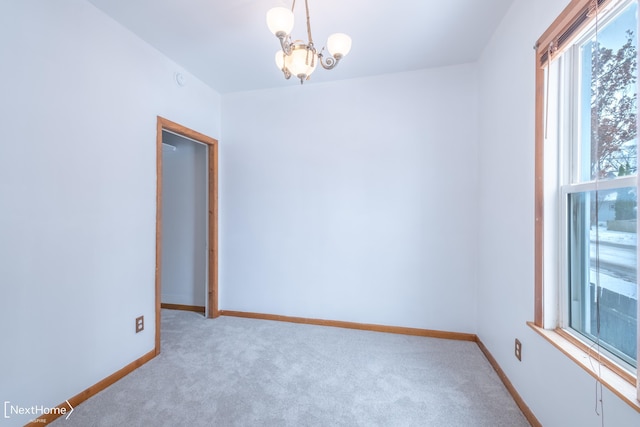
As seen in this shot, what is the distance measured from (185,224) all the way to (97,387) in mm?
1998

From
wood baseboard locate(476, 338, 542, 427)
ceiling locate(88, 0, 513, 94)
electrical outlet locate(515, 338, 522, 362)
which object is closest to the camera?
wood baseboard locate(476, 338, 542, 427)

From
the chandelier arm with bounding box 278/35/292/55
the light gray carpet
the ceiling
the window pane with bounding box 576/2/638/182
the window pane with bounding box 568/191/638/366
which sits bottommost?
the light gray carpet

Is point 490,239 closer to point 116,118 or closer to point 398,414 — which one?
point 398,414

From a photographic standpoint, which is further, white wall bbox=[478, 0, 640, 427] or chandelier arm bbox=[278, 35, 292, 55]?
chandelier arm bbox=[278, 35, 292, 55]

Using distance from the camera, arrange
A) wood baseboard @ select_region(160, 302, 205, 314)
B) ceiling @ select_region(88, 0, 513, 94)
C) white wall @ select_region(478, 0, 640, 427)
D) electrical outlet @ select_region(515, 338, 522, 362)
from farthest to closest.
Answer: wood baseboard @ select_region(160, 302, 205, 314), ceiling @ select_region(88, 0, 513, 94), electrical outlet @ select_region(515, 338, 522, 362), white wall @ select_region(478, 0, 640, 427)

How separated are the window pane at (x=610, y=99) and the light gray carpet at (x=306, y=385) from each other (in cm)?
154

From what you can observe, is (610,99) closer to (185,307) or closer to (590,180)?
(590,180)

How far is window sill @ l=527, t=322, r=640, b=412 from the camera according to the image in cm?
94

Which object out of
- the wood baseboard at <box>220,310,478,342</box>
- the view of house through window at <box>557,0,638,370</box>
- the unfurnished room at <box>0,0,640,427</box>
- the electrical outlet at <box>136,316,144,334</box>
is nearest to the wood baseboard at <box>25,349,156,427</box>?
the unfurnished room at <box>0,0,640,427</box>

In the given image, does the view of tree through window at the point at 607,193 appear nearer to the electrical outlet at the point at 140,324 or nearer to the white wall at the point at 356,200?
the white wall at the point at 356,200

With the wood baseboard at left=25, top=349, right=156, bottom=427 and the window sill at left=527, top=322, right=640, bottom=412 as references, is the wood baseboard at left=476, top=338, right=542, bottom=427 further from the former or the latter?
the wood baseboard at left=25, top=349, right=156, bottom=427

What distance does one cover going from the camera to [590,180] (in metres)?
1.27

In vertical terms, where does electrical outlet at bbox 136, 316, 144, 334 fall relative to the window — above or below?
below

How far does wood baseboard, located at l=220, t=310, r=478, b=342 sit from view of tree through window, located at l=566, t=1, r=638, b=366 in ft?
4.55
